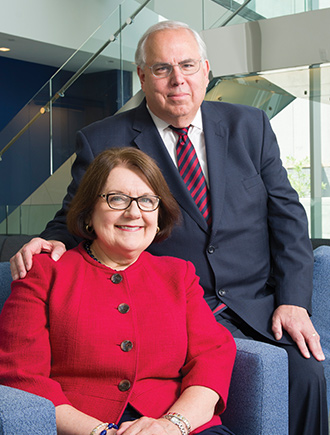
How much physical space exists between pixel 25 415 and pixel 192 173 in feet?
3.93

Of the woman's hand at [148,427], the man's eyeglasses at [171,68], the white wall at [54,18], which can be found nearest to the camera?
the woman's hand at [148,427]

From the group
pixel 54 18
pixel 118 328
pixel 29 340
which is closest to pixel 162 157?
pixel 118 328

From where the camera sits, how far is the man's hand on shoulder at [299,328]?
2.02 m

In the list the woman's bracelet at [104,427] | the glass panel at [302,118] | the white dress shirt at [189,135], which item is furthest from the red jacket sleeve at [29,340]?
the glass panel at [302,118]

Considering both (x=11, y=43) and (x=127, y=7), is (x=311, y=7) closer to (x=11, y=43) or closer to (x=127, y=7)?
(x=127, y=7)

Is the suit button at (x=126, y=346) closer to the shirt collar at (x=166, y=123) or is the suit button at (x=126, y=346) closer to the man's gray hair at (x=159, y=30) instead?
the shirt collar at (x=166, y=123)

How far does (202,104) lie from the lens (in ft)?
7.84

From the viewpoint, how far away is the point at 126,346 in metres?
1.64

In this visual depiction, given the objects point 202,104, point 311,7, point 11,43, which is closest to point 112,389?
point 202,104

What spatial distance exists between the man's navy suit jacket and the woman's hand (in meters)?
0.68

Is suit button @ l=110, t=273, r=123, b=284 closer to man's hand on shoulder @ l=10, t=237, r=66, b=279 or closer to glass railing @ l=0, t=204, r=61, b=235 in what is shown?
man's hand on shoulder @ l=10, t=237, r=66, b=279

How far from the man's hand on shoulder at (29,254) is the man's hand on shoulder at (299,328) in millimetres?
819

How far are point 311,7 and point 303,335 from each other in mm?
4055

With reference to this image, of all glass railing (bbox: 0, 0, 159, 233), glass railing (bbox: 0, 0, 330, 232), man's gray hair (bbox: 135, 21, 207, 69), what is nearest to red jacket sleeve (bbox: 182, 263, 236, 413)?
man's gray hair (bbox: 135, 21, 207, 69)
